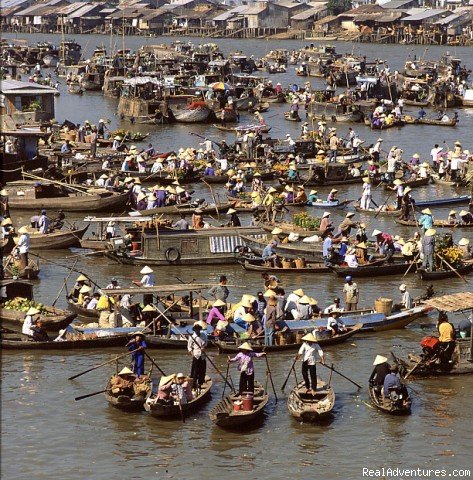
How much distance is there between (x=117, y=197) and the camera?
119 ft

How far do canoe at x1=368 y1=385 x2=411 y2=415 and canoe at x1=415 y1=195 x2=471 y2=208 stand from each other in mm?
17142

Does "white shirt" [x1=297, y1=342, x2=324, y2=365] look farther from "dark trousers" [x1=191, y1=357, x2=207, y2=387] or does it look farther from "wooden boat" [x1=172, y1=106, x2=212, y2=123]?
"wooden boat" [x1=172, y1=106, x2=212, y2=123]

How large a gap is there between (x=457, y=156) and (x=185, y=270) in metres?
14.9

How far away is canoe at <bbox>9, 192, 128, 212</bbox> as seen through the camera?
3644 centimetres

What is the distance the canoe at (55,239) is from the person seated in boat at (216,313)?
9088mm

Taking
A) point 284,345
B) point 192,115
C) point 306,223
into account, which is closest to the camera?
point 284,345

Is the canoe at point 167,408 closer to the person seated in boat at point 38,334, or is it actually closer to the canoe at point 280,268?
the person seated in boat at point 38,334

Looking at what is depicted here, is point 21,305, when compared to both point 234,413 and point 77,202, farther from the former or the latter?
point 77,202

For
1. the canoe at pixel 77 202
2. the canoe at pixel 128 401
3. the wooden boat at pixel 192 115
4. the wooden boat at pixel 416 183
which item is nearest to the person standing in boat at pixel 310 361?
the canoe at pixel 128 401

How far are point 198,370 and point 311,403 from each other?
205cm

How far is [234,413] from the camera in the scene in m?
19.5

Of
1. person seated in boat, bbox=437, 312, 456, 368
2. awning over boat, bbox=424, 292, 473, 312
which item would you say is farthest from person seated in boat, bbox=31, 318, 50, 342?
person seated in boat, bbox=437, 312, 456, 368

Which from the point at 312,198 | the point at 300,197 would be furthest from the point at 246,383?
the point at 312,198

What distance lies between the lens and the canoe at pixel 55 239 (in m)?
32.0
